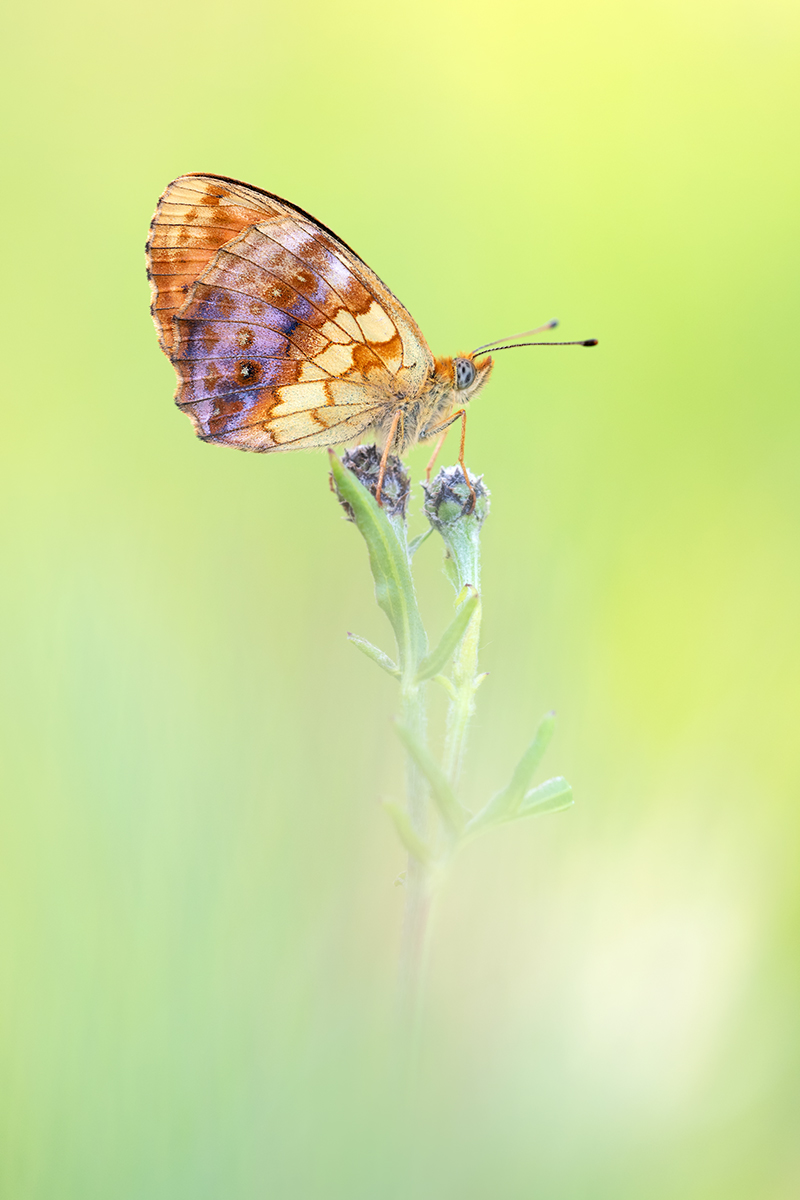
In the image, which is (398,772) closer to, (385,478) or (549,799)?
(549,799)

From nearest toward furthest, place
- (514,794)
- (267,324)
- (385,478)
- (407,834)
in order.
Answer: (407,834) < (514,794) < (385,478) < (267,324)

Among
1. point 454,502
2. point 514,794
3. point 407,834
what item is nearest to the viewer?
point 407,834

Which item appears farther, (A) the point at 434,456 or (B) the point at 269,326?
(A) the point at 434,456

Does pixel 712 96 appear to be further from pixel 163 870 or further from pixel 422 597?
pixel 163 870

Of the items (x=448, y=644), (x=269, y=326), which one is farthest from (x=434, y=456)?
(x=448, y=644)

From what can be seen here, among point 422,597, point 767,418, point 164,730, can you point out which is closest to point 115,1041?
point 164,730

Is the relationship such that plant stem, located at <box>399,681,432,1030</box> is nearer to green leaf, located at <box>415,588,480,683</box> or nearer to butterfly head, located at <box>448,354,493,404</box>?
green leaf, located at <box>415,588,480,683</box>

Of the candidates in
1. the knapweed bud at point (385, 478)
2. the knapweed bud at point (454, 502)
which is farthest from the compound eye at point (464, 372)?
the knapweed bud at point (454, 502)
